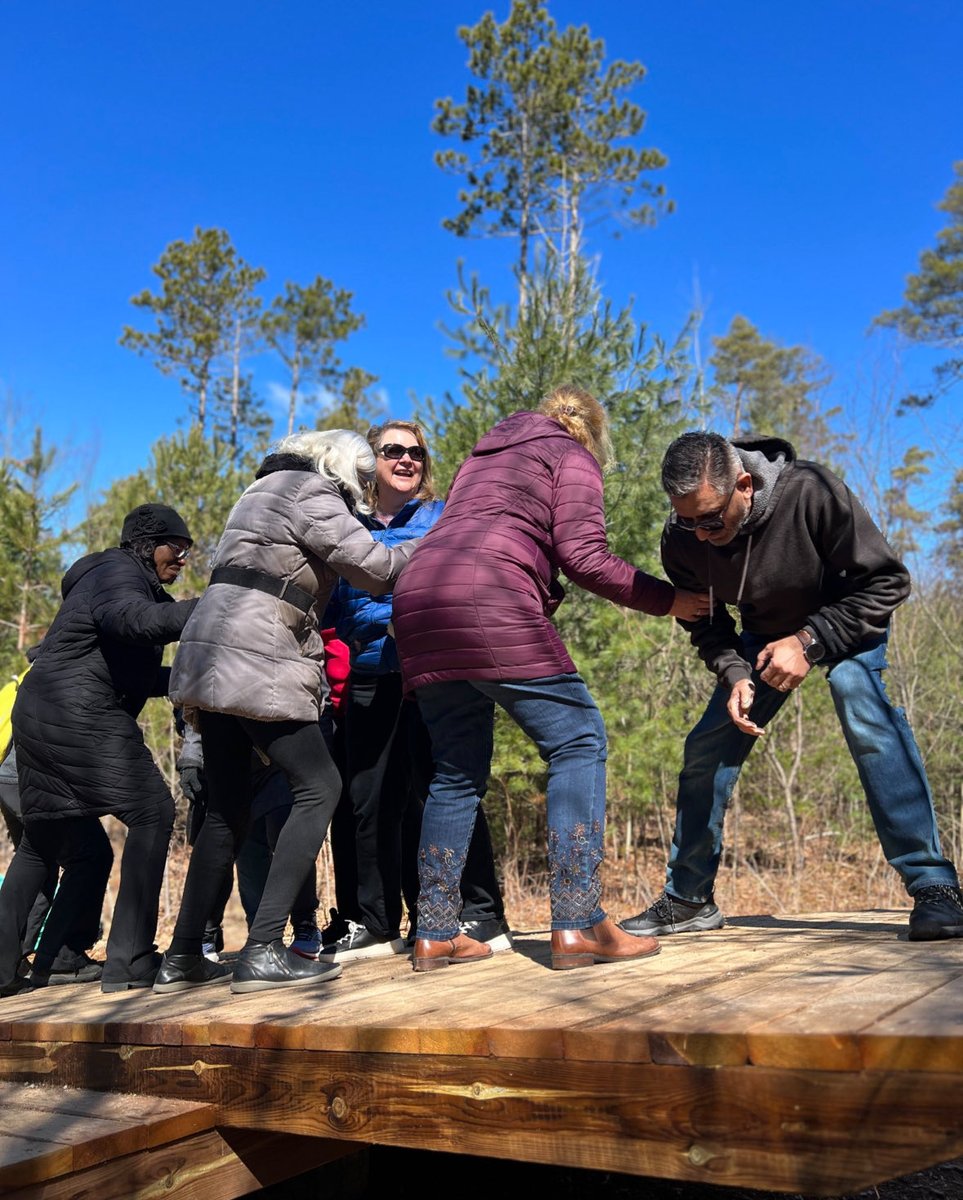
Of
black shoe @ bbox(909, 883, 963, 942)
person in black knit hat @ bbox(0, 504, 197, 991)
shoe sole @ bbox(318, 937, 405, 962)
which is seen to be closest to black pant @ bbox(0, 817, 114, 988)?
person in black knit hat @ bbox(0, 504, 197, 991)

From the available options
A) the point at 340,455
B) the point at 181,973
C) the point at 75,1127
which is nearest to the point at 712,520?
the point at 340,455

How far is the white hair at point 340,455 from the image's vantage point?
3.43 m

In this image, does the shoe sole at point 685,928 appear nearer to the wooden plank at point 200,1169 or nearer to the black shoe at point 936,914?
the black shoe at point 936,914

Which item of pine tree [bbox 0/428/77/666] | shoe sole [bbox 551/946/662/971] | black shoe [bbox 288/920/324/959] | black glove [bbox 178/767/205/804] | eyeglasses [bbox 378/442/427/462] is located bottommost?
shoe sole [bbox 551/946/662/971]

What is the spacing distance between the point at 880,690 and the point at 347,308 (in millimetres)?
25518

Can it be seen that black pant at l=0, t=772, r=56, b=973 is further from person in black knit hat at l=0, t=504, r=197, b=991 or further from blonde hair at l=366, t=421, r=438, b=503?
blonde hair at l=366, t=421, r=438, b=503

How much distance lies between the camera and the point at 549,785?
2.99 metres

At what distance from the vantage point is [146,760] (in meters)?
3.89

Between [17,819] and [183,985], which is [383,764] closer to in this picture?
[183,985]

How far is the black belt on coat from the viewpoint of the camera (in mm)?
3219

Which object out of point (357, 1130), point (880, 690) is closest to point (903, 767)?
point (880, 690)

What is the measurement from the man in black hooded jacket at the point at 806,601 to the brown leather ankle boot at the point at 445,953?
2.81 feet

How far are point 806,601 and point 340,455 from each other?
5.15ft

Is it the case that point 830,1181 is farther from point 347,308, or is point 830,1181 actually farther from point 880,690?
point 347,308
